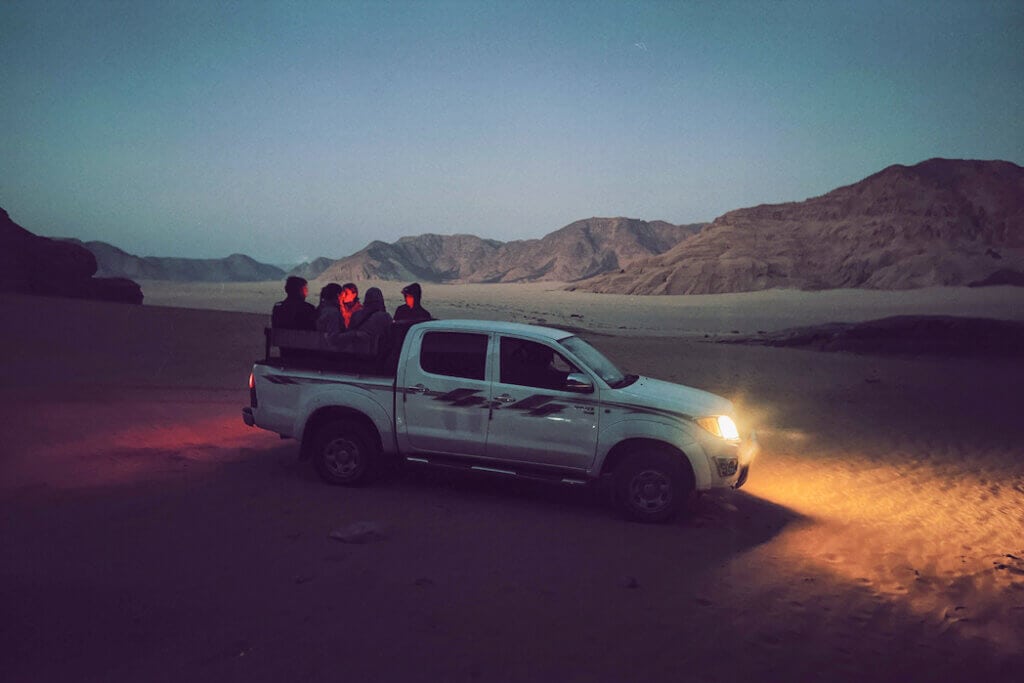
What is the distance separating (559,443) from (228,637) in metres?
3.56

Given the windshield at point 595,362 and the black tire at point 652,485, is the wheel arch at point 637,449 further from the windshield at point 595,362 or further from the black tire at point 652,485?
the windshield at point 595,362

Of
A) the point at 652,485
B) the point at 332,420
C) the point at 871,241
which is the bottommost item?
the point at 652,485

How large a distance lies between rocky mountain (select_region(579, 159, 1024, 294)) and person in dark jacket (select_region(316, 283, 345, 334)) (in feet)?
251

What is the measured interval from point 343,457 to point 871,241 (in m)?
98.5

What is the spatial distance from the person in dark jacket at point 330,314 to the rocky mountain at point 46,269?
81.8ft

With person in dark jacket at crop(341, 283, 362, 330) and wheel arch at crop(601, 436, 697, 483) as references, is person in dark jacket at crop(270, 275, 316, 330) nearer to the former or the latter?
person in dark jacket at crop(341, 283, 362, 330)

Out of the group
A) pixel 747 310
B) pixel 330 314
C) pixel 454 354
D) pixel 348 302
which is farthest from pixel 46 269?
pixel 747 310

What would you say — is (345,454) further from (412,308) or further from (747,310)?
(747,310)

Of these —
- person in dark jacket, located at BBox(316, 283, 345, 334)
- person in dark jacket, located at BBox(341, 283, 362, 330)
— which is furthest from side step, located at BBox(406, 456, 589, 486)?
person in dark jacket, located at BBox(341, 283, 362, 330)

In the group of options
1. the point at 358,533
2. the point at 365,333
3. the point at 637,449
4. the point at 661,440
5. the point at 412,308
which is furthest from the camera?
the point at 412,308

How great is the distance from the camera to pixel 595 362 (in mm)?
7926

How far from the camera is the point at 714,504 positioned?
7.96m

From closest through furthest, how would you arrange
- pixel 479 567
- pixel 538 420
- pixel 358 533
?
1. pixel 479 567
2. pixel 358 533
3. pixel 538 420

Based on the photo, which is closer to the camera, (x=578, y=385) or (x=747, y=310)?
(x=578, y=385)
